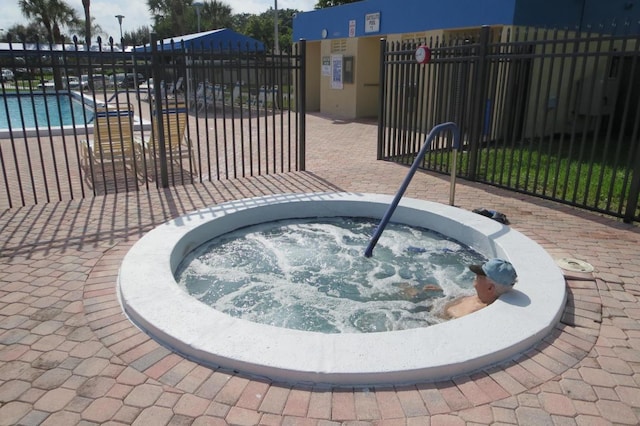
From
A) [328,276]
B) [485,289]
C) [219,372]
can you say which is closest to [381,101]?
[328,276]

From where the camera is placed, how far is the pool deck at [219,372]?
7.12ft

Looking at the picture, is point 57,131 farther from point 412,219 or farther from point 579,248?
point 579,248

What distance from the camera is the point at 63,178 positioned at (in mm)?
7289

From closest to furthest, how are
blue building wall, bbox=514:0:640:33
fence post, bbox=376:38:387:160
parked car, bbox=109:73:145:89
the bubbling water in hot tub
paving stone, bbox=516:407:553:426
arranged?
paving stone, bbox=516:407:553:426
the bubbling water in hot tub
parked car, bbox=109:73:145:89
fence post, bbox=376:38:387:160
blue building wall, bbox=514:0:640:33

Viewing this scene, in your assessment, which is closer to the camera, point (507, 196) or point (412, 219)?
point (412, 219)

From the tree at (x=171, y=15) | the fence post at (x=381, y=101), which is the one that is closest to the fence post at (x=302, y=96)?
the fence post at (x=381, y=101)

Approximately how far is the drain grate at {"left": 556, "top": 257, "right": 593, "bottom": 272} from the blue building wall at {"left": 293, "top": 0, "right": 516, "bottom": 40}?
761 centimetres

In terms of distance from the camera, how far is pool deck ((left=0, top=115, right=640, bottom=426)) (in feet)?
7.12

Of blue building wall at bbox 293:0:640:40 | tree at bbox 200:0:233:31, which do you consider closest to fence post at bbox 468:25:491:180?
blue building wall at bbox 293:0:640:40

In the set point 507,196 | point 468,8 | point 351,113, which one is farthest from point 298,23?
point 507,196

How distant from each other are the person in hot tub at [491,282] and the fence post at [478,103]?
12.6 ft

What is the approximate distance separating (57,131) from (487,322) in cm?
1281

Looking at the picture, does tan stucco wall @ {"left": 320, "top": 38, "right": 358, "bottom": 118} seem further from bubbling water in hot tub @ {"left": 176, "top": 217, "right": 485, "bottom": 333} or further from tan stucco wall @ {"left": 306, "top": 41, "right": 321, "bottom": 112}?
bubbling water in hot tub @ {"left": 176, "top": 217, "right": 485, "bottom": 333}

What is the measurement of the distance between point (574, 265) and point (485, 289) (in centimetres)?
119
